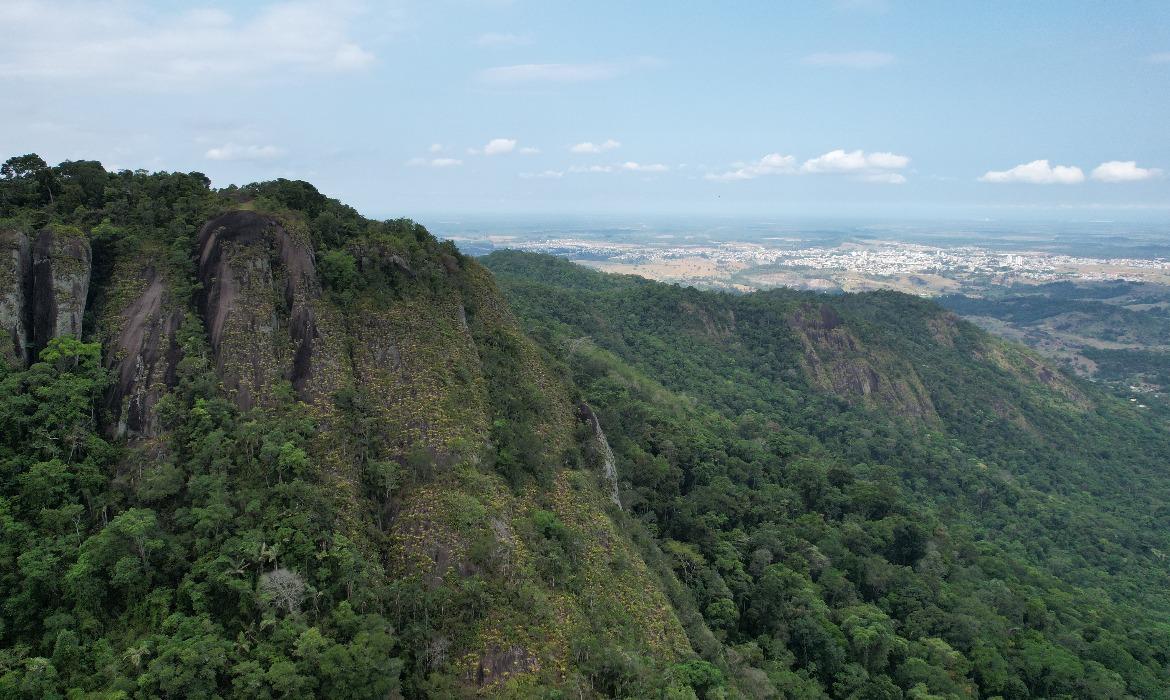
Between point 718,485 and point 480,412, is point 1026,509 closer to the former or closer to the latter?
point 718,485

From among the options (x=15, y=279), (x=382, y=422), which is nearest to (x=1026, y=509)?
(x=382, y=422)

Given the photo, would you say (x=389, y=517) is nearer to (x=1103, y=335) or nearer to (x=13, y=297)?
(x=13, y=297)

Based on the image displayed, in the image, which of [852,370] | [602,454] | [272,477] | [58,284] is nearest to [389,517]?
[272,477]

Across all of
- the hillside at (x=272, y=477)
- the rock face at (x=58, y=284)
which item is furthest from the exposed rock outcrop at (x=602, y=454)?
the rock face at (x=58, y=284)

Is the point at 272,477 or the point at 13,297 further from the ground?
the point at 13,297

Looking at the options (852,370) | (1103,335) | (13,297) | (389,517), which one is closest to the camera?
(389,517)

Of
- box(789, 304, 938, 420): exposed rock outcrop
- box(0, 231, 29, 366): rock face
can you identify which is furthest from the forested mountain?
box(789, 304, 938, 420): exposed rock outcrop

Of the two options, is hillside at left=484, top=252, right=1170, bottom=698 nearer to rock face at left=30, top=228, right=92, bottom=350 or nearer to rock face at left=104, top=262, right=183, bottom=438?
rock face at left=104, top=262, right=183, bottom=438

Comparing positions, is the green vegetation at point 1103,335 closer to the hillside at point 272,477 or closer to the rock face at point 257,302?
the hillside at point 272,477
